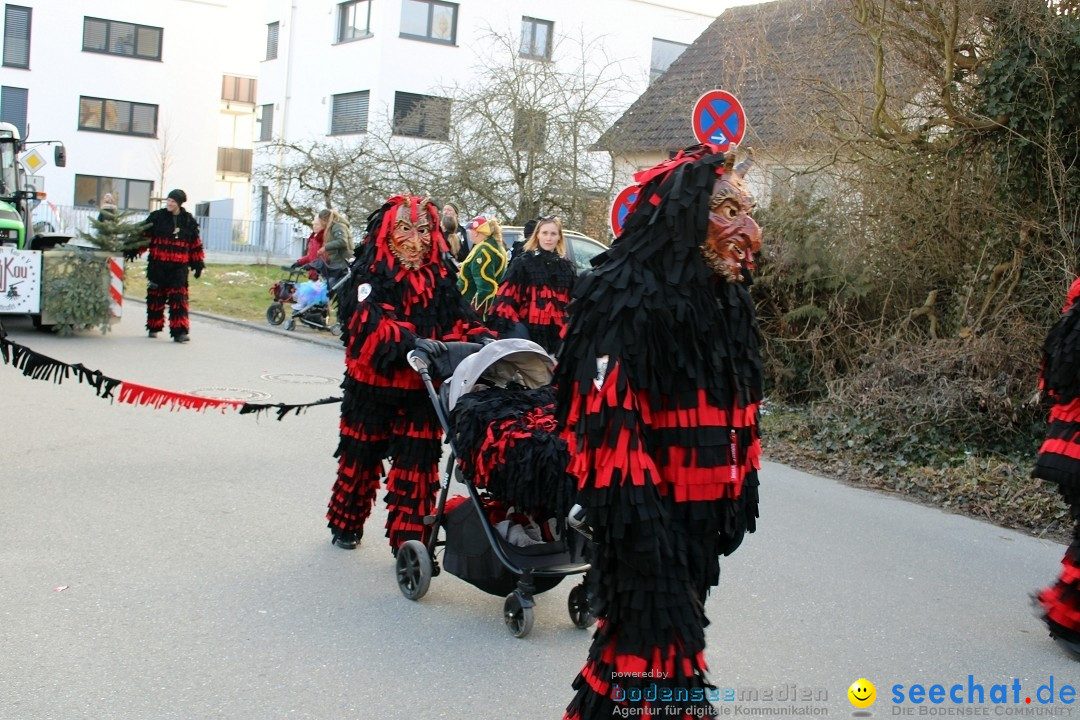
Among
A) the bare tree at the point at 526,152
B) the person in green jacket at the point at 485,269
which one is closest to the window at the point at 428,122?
the bare tree at the point at 526,152

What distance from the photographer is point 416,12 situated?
3109cm

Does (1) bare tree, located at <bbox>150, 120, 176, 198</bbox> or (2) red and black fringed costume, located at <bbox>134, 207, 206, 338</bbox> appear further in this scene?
(1) bare tree, located at <bbox>150, 120, 176, 198</bbox>

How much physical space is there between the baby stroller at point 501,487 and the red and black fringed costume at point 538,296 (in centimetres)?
355

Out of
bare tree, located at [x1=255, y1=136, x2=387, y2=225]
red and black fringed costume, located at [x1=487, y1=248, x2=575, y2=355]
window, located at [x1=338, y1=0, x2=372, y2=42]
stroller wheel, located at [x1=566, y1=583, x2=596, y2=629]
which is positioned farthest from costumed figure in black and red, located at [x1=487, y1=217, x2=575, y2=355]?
window, located at [x1=338, y1=0, x2=372, y2=42]

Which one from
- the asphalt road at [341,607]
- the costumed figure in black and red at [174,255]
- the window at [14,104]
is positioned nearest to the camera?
the asphalt road at [341,607]

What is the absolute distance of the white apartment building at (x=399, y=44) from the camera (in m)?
30.8

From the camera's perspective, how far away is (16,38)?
37.8m

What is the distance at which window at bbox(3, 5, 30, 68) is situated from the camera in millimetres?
37562

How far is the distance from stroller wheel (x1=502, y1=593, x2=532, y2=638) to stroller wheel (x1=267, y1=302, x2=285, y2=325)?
1363 cm

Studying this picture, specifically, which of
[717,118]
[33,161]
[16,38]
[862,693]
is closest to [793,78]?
[717,118]

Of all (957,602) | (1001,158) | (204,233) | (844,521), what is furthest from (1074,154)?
(204,233)

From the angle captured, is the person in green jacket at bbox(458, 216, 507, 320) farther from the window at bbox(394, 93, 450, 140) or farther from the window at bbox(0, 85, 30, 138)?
the window at bbox(0, 85, 30, 138)

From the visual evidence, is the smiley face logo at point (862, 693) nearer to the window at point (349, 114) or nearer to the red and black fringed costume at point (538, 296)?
the red and black fringed costume at point (538, 296)

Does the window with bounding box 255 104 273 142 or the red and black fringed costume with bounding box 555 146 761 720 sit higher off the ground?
the window with bounding box 255 104 273 142
